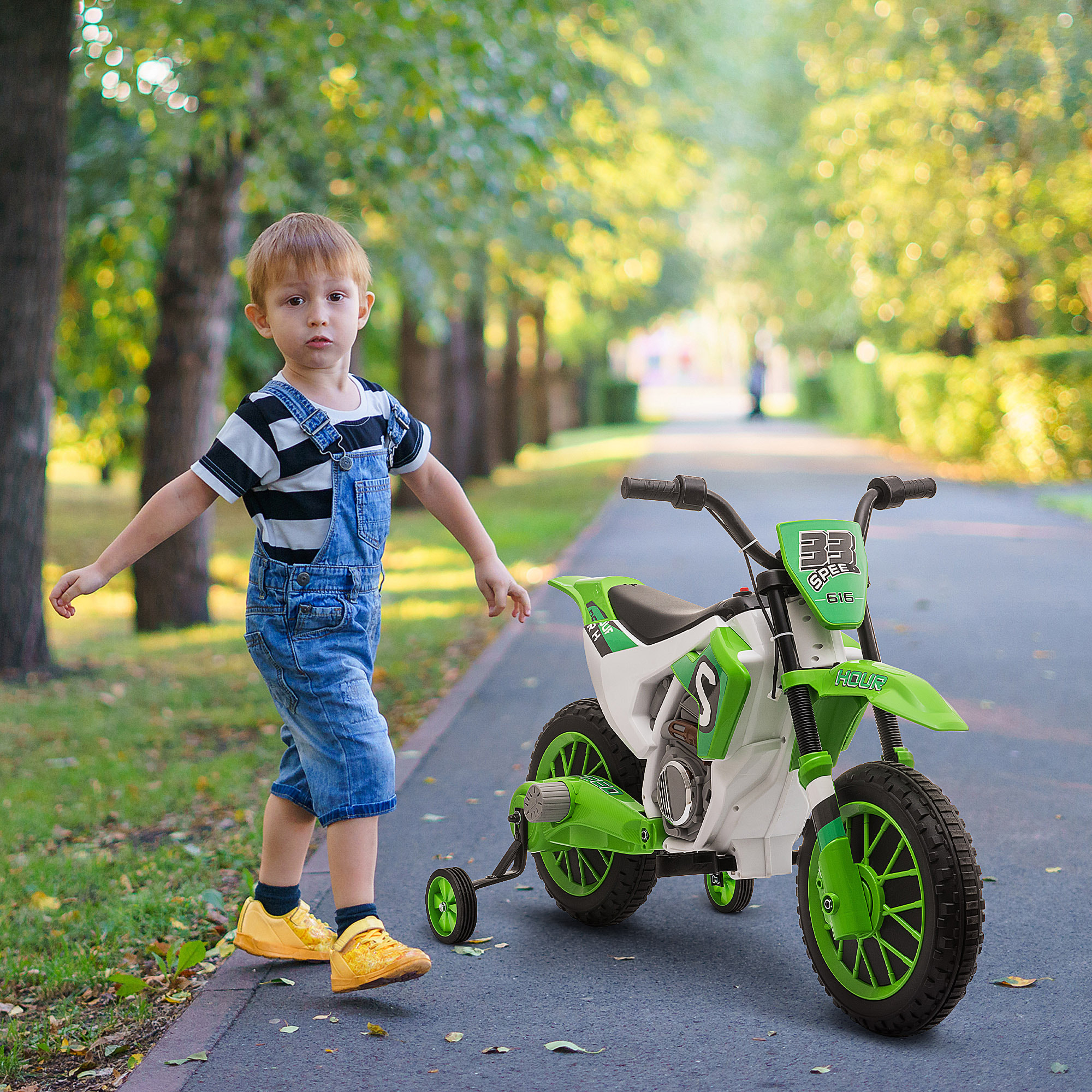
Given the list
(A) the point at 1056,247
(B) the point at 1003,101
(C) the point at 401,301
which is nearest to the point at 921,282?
(A) the point at 1056,247

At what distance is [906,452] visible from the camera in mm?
27422

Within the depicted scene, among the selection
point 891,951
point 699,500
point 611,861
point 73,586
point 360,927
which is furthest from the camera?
point 611,861

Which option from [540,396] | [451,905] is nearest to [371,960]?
[451,905]

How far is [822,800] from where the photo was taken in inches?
127

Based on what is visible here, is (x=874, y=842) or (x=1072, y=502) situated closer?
(x=874, y=842)

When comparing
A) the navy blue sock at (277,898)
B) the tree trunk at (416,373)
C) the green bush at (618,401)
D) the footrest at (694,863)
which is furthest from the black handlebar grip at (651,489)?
the green bush at (618,401)

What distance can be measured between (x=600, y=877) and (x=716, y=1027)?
744 mm

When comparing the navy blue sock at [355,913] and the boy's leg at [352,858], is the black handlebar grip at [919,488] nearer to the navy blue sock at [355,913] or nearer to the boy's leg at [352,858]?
the boy's leg at [352,858]

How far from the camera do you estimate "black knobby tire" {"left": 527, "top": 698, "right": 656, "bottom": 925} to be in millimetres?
3881

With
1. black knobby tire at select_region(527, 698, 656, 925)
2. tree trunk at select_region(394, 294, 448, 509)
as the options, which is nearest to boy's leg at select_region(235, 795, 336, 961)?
black knobby tire at select_region(527, 698, 656, 925)

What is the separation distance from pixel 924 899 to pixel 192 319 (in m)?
8.75

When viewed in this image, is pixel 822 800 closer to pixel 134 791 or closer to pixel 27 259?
pixel 134 791

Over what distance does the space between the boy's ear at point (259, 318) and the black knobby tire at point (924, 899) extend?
6.00 ft

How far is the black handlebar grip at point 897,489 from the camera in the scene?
348 cm
